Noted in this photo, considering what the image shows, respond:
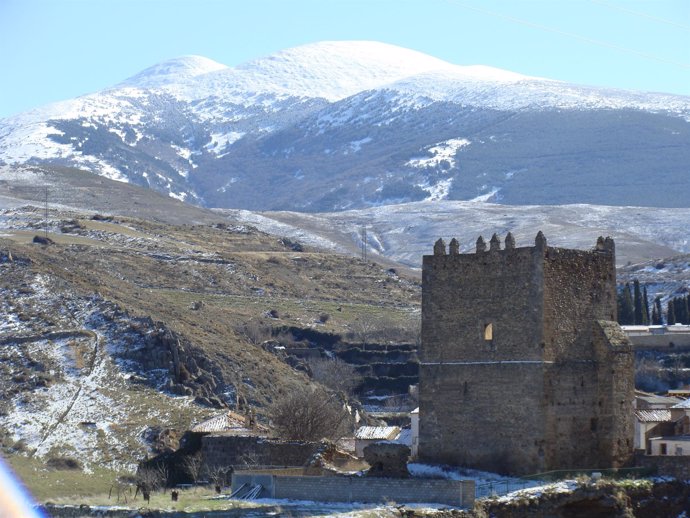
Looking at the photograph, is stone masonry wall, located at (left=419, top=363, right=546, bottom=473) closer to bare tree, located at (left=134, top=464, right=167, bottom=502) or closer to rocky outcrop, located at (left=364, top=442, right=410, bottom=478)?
rocky outcrop, located at (left=364, top=442, right=410, bottom=478)

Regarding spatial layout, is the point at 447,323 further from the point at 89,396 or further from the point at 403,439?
the point at 89,396

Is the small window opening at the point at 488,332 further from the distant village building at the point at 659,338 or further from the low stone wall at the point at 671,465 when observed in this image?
the distant village building at the point at 659,338

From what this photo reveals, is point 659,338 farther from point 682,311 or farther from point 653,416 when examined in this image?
point 653,416

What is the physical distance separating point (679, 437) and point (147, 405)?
92.2 ft

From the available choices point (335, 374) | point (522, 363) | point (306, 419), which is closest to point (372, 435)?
point (306, 419)

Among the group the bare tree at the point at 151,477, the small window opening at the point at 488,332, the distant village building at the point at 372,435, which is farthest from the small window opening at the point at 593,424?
the distant village building at the point at 372,435

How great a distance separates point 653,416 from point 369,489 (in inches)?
471

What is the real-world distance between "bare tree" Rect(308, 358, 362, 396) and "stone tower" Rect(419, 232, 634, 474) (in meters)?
44.2

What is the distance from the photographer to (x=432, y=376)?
39.1 m

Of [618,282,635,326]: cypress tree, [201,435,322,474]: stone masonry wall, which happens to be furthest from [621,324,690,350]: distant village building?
[201,435,322,474]: stone masonry wall

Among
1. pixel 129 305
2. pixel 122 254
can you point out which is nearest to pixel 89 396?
pixel 129 305

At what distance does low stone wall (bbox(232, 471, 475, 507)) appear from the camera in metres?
34.0

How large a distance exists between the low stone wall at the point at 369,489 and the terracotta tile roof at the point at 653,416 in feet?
31.9

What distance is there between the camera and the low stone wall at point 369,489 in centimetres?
3400
